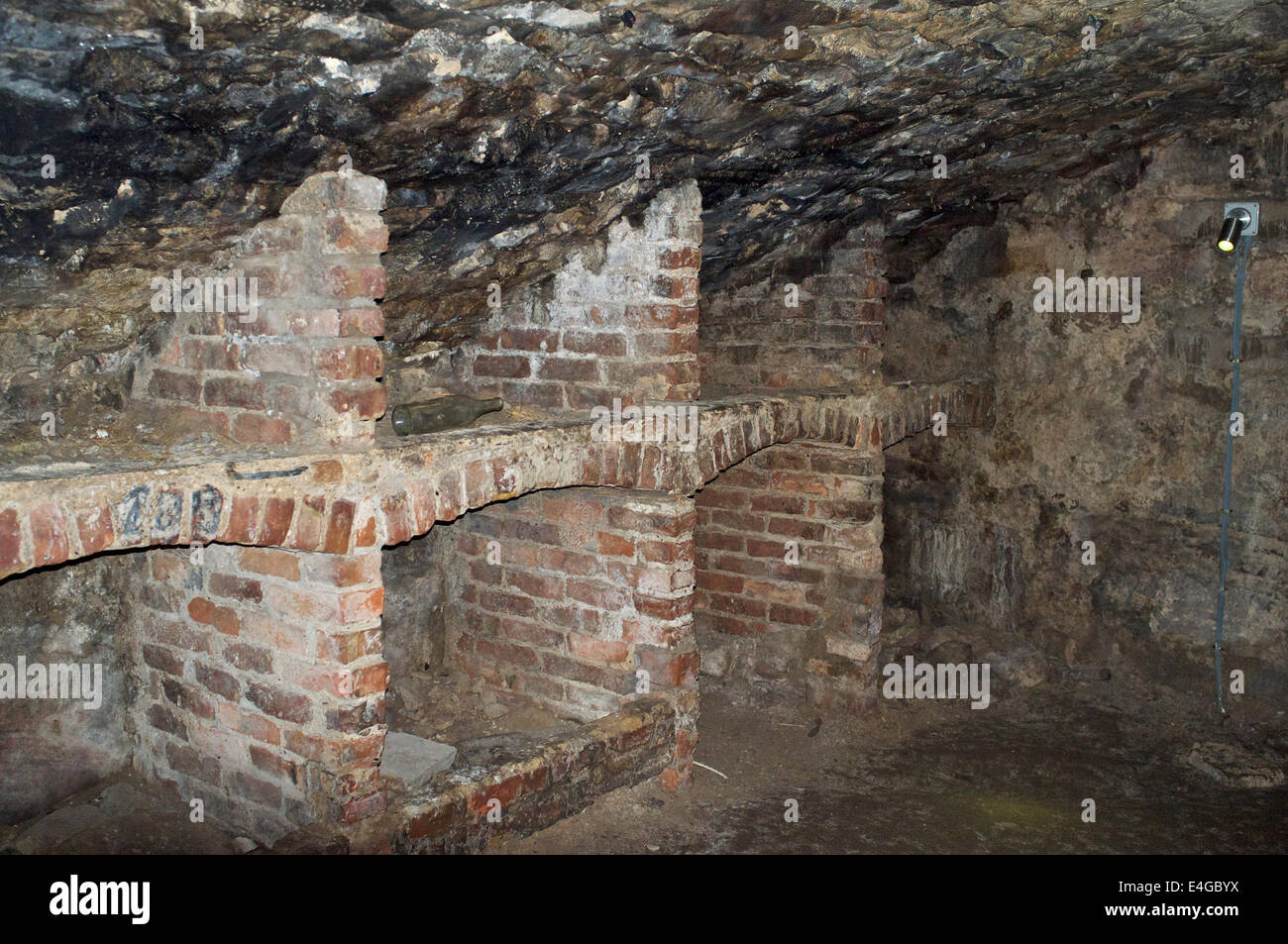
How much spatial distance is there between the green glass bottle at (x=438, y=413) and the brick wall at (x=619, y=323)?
0.21 metres

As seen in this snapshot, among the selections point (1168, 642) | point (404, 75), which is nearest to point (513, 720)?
point (404, 75)

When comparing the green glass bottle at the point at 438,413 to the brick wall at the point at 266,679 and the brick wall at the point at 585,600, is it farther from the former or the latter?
the brick wall at the point at 266,679

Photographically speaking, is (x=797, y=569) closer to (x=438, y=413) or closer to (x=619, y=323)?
(x=619, y=323)

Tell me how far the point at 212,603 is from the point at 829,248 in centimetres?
298

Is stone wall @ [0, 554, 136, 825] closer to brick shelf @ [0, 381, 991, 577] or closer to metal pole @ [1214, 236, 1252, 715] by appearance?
brick shelf @ [0, 381, 991, 577]

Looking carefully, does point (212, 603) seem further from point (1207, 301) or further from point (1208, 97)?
point (1207, 301)

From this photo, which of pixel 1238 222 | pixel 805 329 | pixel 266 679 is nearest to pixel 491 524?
pixel 266 679

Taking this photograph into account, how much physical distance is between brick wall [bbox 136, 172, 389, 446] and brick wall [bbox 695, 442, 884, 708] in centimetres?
244

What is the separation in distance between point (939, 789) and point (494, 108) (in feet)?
10.0

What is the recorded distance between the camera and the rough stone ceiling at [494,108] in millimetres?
1989

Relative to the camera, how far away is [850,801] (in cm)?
399

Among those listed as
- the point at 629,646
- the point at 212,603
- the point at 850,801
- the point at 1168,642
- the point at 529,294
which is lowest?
the point at 850,801

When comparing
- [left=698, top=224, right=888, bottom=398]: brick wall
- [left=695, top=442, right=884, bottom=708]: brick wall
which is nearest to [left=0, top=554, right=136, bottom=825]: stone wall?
[left=698, top=224, right=888, bottom=398]: brick wall

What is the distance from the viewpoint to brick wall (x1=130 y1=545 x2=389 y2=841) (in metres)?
2.72
